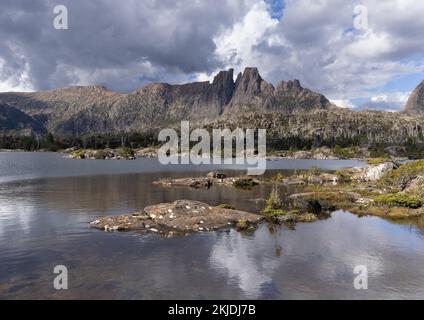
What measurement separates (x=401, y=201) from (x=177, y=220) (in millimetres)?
35743

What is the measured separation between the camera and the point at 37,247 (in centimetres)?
3691

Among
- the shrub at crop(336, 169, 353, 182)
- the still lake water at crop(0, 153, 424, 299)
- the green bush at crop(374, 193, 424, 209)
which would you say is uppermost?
the shrub at crop(336, 169, 353, 182)

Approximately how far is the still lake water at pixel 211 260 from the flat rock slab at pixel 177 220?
6.88ft

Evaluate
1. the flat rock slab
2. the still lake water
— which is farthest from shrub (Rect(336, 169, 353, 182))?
the flat rock slab

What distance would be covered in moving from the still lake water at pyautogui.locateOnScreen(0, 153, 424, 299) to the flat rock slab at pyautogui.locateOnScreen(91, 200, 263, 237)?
2097 mm

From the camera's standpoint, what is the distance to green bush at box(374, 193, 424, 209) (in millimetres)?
57875

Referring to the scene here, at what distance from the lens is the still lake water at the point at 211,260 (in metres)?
26.6

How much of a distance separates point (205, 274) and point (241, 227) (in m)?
15.9

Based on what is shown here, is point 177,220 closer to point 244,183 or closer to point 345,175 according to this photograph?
point 244,183

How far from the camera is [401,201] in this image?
59.4 m

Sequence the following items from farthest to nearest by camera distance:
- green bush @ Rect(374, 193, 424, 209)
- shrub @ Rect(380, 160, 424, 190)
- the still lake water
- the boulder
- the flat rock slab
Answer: the boulder < shrub @ Rect(380, 160, 424, 190) < green bush @ Rect(374, 193, 424, 209) < the flat rock slab < the still lake water

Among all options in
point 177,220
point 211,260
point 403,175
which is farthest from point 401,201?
point 211,260

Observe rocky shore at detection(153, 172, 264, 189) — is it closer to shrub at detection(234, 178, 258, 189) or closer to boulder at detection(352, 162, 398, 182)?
shrub at detection(234, 178, 258, 189)
